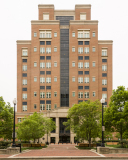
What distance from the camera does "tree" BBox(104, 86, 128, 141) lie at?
33000mm

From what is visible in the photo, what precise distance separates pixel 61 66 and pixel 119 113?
51.9 m

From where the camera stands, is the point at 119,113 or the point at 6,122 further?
the point at 6,122

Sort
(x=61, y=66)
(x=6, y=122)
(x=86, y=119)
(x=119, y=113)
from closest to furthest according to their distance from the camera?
1. (x=119, y=113)
2. (x=6, y=122)
3. (x=86, y=119)
4. (x=61, y=66)

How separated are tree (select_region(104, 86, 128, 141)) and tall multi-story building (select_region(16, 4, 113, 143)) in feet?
153

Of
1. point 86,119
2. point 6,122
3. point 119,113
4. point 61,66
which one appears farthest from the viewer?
point 61,66

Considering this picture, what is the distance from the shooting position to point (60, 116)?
7438 centimetres

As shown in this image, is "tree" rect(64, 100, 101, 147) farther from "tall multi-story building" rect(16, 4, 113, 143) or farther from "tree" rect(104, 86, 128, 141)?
"tall multi-story building" rect(16, 4, 113, 143)

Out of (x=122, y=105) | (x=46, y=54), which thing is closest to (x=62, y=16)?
(x=46, y=54)

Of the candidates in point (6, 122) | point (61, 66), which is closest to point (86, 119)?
point (6, 122)

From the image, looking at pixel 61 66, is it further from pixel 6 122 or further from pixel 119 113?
pixel 119 113

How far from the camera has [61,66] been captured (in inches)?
3285

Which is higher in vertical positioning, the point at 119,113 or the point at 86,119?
the point at 119,113

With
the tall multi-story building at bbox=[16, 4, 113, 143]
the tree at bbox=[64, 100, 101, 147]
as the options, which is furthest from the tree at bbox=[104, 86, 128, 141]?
the tall multi-story building at bbox=[16, 4, 113, 143]

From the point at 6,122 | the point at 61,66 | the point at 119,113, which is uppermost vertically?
the point at 61,66
